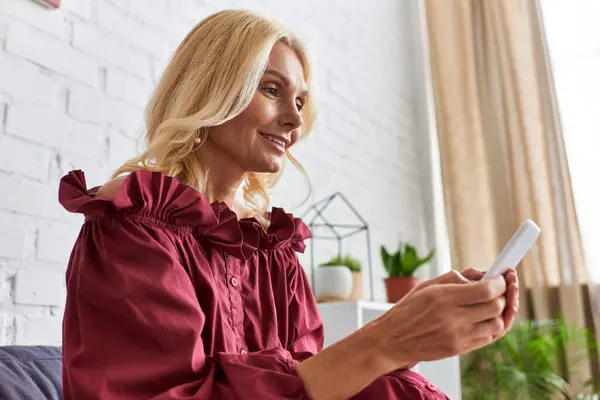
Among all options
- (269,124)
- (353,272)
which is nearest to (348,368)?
(269,124)

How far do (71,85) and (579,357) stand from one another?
7.85ft

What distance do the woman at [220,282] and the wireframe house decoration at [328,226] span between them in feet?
3.36

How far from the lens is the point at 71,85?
4.66 ft

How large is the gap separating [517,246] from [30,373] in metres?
0.76

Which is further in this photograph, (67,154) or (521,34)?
(521,34)

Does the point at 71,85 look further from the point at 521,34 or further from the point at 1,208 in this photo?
the point at 521,34

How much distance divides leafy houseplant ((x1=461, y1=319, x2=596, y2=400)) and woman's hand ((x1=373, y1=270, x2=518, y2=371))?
205 centimetres

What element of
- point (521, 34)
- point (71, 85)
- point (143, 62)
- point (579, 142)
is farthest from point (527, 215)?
point (71, 85)

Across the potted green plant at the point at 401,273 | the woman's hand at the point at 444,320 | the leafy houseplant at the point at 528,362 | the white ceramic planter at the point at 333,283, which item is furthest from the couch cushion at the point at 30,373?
the leafy houseplant at the point at 528,362

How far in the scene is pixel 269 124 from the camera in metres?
1.13

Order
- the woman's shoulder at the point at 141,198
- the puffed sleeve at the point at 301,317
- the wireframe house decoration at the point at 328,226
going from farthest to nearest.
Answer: the wireframe house decoration at the point at 328,226, the puffed sleeve at the point at 301,317, the woman's shoulder at the point at 141,198

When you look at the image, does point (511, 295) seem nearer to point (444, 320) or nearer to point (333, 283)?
point (444, 320)

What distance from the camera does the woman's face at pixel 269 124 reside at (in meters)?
1.12

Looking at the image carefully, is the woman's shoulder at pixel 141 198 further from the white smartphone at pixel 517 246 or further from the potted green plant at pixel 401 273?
the potted green plant at pixel 401 273
